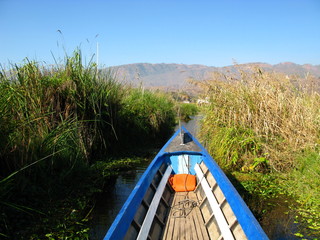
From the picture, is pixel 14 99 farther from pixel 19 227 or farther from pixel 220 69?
pixel 220 69

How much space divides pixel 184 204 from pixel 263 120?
3310 mm

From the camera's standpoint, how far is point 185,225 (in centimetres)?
395

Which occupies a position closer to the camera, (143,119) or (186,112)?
(143,119)

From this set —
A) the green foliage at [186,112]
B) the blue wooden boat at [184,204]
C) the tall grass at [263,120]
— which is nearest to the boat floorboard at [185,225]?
the blue wooden boat at [184,204]

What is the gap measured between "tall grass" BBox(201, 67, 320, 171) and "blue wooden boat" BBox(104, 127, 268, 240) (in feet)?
4.14

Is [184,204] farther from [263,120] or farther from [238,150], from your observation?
[263,120]

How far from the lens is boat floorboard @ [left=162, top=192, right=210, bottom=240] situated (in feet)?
12.1

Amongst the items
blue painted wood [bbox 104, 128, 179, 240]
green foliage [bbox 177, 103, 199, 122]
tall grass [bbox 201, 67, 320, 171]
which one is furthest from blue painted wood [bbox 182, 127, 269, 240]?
→ green foliage [bbox 177, 103, 199, 122]

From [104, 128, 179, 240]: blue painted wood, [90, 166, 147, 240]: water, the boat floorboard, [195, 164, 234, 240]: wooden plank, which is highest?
[104, 128, 179, 240]: blue painted wood

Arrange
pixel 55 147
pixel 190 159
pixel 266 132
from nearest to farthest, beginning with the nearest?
1. pixel 55 147
2. pixel 190 159
3. pixel 266 132

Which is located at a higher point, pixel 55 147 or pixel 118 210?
pixel 55 147

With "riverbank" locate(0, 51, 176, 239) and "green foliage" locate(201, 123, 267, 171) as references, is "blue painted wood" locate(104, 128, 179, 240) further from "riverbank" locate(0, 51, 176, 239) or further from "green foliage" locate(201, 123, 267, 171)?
"green foliage" locate(201, 123, 267, 171)

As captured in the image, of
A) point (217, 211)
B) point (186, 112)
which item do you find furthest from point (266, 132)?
point (186, 112)

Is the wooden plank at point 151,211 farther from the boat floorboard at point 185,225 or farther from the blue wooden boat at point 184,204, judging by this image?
the boat floorboard at point 185,225
